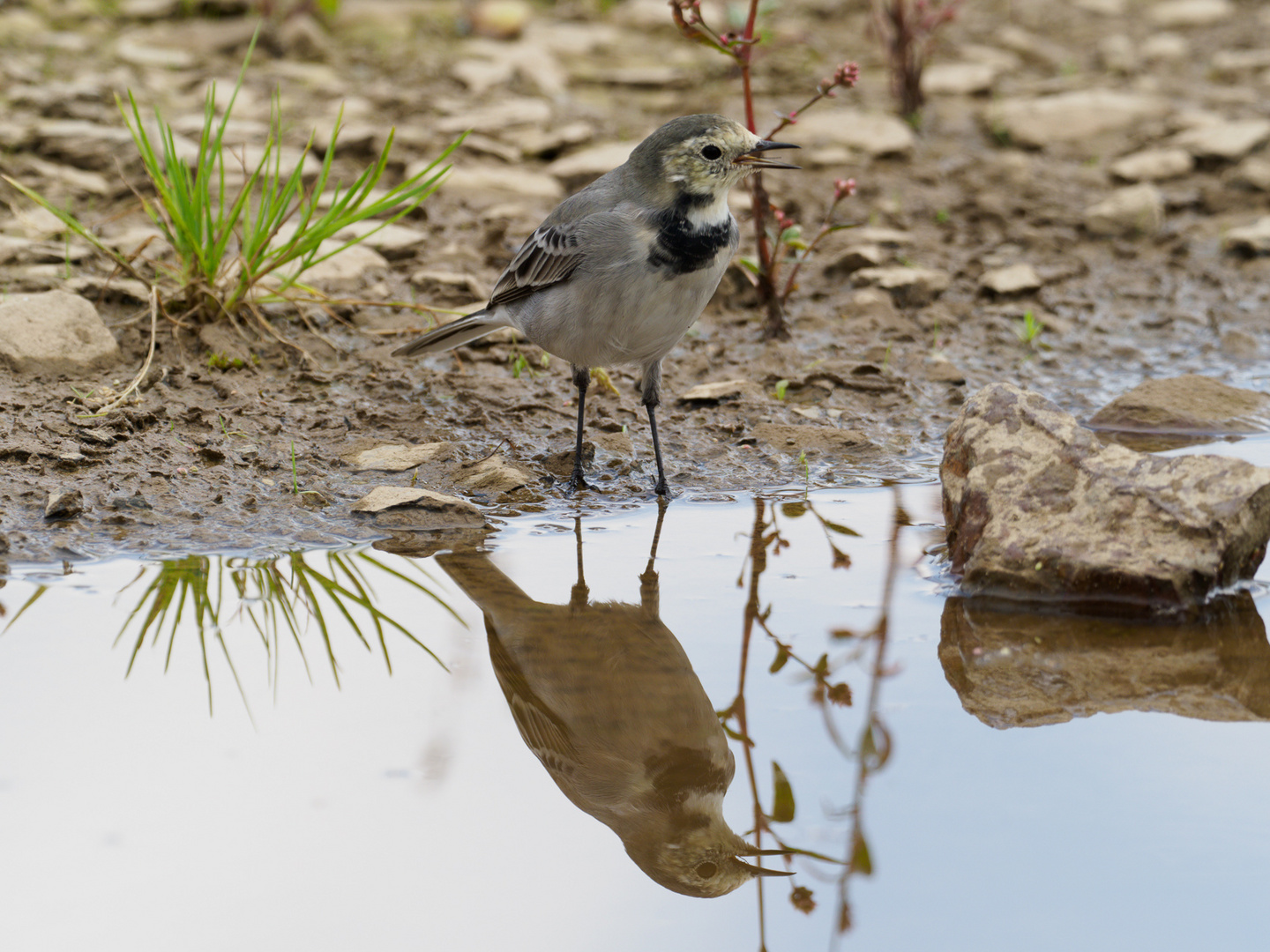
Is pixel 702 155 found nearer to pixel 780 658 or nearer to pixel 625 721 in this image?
pixel 780 658

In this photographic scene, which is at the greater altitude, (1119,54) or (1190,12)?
(1190,12)

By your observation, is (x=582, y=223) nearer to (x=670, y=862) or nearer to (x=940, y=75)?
(x=670, y=862)

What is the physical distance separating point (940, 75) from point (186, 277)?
255 inches

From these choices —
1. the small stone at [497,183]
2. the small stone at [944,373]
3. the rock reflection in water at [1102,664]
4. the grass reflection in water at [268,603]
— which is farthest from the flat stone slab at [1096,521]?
the small stone at [497,183]

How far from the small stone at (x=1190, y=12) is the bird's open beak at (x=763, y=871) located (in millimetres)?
11067

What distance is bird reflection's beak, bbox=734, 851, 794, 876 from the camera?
2.58m

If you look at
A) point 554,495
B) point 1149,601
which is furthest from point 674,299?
point 1149,601

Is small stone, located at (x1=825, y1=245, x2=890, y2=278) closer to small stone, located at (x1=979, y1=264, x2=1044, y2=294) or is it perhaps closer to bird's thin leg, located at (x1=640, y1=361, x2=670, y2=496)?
small stone, located at (x1=979, y1=264, x2=1044, y2=294)

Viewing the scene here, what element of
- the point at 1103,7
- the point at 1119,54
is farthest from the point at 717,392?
the point at 1103,7

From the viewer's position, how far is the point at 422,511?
4.49 metres

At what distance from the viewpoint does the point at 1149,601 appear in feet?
12.1

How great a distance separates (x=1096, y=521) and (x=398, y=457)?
2.62m

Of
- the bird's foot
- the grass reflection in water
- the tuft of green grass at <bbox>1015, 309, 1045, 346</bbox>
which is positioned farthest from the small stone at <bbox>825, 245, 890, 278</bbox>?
the grass reflection in water

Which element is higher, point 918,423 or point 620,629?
point 918,423
